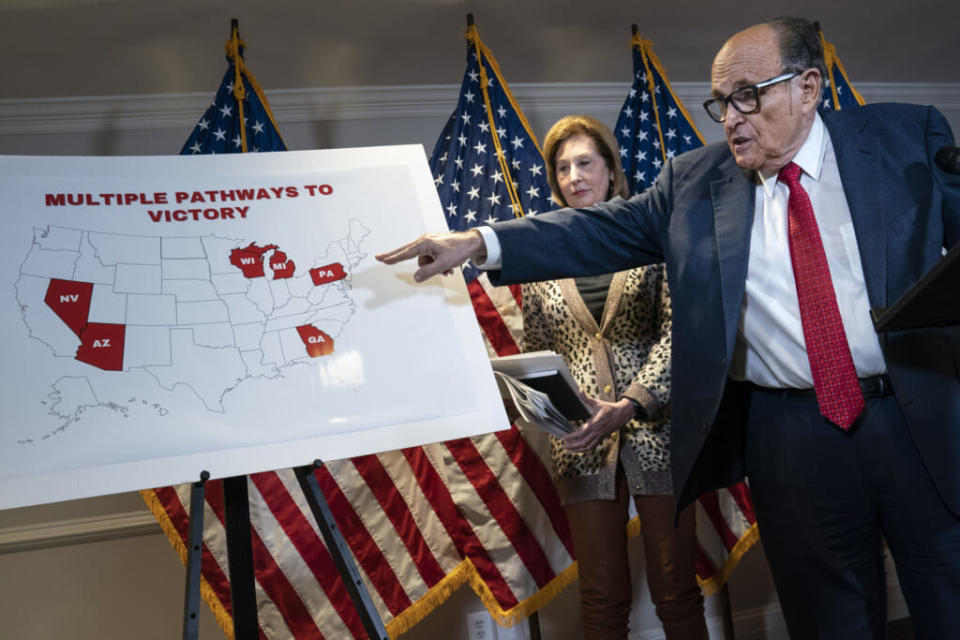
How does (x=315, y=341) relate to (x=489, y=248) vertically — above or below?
below

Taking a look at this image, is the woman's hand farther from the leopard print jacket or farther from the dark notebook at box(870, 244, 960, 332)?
the dark notebook at box(870, 244, 960, 332)

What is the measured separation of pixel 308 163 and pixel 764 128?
89 cm

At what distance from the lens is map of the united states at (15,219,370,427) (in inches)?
53.2

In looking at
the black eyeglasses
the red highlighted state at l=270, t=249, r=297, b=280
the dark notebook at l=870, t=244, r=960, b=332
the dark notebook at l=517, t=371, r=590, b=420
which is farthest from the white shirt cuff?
the dark notebook at l=870, t=244, r=960, b=332

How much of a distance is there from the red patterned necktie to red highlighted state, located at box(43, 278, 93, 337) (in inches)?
48.3

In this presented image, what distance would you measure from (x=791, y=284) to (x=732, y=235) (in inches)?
5.3

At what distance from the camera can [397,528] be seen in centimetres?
245

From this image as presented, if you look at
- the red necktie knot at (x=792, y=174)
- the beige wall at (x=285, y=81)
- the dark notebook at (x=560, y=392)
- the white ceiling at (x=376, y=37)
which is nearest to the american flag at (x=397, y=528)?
the white ceiling at (x=376, y=37)

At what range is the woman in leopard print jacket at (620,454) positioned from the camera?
189 cm

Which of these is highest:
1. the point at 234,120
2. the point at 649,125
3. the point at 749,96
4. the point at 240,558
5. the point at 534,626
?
the point at 234,120

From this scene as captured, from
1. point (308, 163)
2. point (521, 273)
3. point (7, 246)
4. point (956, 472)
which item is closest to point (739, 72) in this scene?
point (521, 273)

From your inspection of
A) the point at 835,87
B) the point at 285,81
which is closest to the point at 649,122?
the point at 835,87

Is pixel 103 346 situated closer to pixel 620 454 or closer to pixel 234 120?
pixel 620 454

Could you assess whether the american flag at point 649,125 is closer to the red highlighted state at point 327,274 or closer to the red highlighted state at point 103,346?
the red highlighted state at point 327,274
